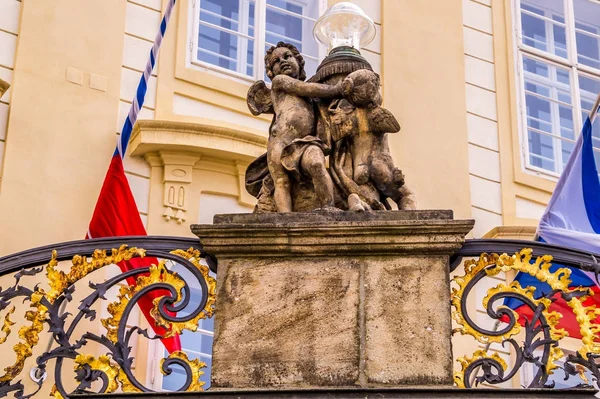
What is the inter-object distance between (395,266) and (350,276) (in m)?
0.21

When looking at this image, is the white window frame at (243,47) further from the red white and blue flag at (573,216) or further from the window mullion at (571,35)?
the window mullion at (571,35)

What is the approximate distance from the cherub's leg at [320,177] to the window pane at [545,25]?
6.38m

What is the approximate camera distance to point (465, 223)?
621cm

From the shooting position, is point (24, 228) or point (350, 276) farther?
point (24, 228)

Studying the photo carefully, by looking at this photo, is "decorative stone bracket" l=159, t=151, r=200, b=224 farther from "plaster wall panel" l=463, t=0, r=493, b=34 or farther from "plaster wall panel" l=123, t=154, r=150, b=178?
"plaster wall panel" l=463, t=0, r=493, b=34

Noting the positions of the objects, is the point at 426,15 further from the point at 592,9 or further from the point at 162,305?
the point at 162,305

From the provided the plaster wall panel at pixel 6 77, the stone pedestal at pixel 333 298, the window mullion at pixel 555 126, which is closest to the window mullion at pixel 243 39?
the plaster wall panel at pixel 6 77

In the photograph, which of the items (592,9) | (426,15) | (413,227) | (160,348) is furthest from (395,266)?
(592,9)

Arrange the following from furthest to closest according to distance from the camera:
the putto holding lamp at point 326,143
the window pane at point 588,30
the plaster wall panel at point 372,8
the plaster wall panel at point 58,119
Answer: the window pane at point 588,30
the plaster wall panel at point 372,8
the plaster wall panel at point 58,119
the putto holding lamp at point 326,143

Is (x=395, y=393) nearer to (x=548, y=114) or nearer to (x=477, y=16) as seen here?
(x=548, y=114)

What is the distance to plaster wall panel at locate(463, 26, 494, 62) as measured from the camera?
39.6 ft

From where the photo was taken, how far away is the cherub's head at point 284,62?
707cm

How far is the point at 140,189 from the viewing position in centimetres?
995

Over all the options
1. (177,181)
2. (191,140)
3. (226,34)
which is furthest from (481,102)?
(177,181)
